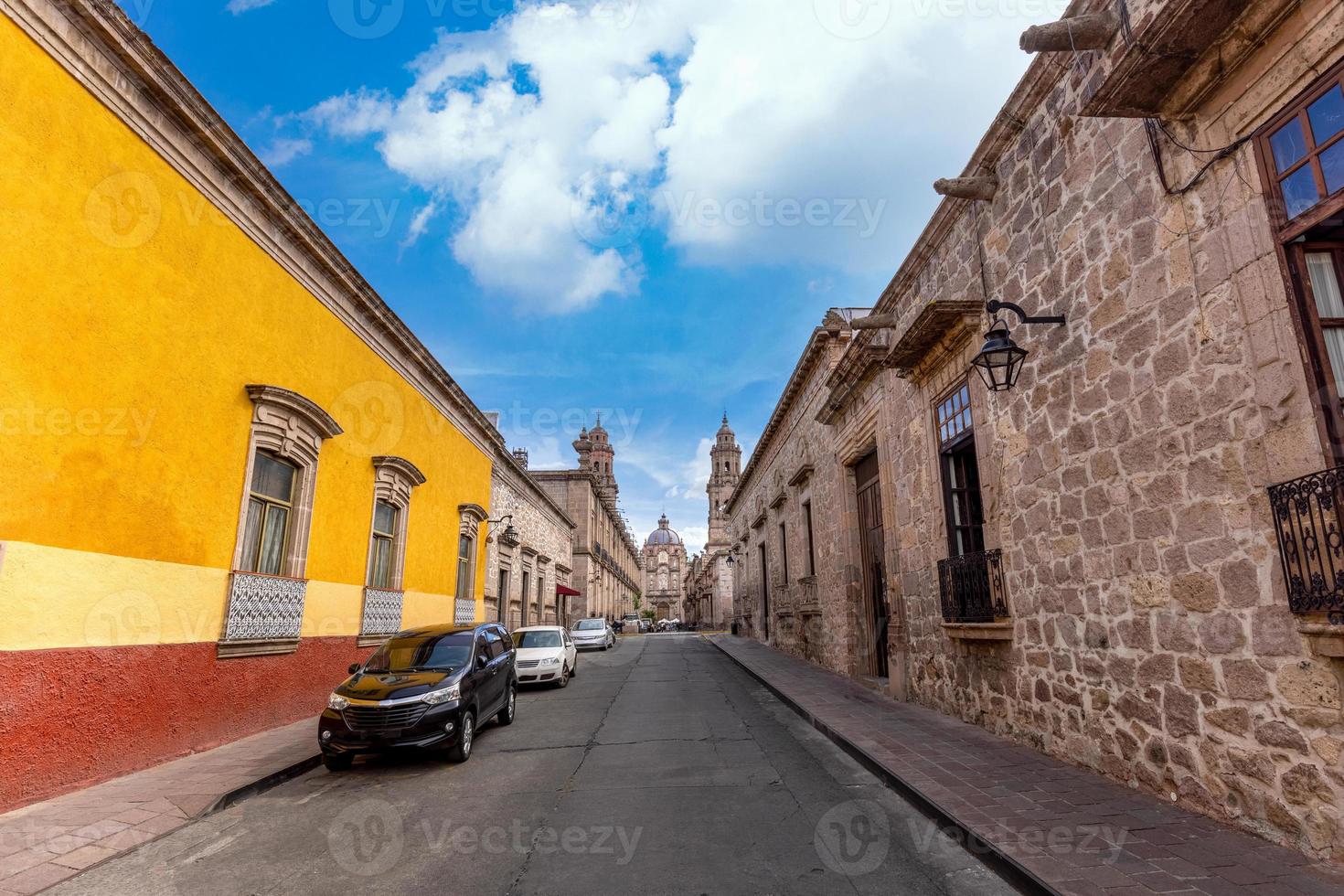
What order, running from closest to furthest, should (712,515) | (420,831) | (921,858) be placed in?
1. (921,858)
2. (420,831)
3. (712,515)

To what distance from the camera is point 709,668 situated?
18203 mm

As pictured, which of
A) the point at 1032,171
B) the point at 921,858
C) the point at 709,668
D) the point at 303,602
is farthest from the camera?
the point at 709,668

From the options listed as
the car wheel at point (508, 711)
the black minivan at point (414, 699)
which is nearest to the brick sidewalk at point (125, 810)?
the black minivan at point (414, 699)

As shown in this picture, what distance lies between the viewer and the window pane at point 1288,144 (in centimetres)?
430

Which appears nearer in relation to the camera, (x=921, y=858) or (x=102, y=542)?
(x=921, y=858)

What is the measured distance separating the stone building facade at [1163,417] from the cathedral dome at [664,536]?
343 feet

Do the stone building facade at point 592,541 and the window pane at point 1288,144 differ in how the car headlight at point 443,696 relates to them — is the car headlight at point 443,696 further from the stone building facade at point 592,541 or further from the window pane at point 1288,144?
the stone building facade at point 592,541

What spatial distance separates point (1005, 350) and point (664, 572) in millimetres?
104953

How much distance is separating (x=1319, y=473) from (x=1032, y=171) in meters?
4.41

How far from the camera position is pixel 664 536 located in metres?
114

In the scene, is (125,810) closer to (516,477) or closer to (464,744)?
(464,744)

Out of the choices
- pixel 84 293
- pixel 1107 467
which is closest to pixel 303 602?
pixel 84 293

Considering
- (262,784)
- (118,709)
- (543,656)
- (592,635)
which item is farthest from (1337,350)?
(592,635)

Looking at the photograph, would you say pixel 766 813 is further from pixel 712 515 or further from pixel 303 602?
pixel 712 515
